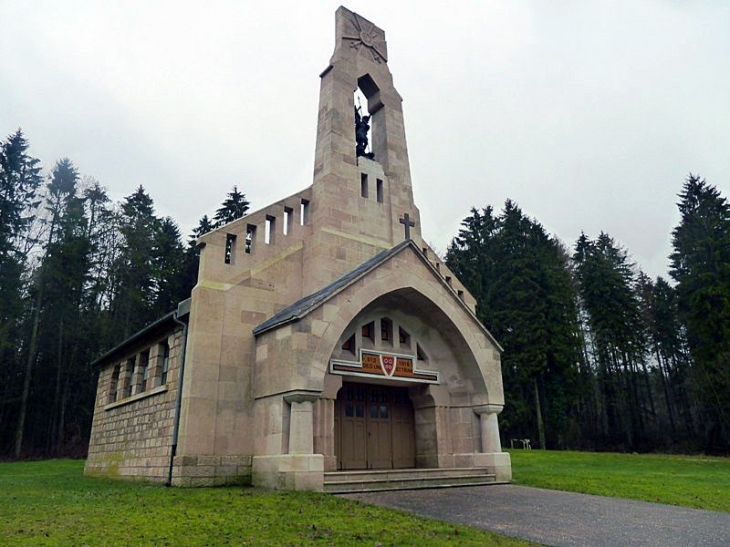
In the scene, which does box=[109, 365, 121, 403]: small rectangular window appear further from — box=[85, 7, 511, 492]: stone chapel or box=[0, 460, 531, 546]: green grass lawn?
box=[0, 460, 531, 546]: green grass lawn

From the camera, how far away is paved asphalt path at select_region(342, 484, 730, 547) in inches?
257

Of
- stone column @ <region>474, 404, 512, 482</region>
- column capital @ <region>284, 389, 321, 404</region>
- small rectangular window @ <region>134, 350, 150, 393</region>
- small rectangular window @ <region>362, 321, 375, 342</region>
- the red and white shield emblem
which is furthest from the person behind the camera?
Answer: small rectangular window @ <region>134, 350, 150, 393</region>

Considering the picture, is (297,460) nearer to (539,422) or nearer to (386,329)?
(386,329)

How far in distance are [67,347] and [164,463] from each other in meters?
25.0

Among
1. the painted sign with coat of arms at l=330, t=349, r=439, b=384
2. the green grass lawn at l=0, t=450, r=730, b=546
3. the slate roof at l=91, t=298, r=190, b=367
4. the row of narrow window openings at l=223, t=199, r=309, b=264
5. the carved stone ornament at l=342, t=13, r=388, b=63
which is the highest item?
the carved stone ornament at l=342, t=13, r=388, b=63

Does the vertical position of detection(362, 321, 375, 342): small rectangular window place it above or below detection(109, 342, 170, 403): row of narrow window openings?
above

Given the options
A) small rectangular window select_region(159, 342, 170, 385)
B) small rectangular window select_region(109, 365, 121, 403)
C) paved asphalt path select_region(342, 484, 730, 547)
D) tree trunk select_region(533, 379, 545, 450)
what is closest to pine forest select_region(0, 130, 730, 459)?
tree trunk select_region(533, 379, 545, 450)

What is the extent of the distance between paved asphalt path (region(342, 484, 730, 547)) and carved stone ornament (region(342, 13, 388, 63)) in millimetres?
15441

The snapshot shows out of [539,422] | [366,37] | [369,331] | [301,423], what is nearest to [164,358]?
[301,423]

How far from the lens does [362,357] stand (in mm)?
13938

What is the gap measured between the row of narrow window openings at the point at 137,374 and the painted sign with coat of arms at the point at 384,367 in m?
4.89

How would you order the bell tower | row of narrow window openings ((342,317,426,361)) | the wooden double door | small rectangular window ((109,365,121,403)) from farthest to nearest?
small rectangular window ((109,365,121,403)) < the bell tower < the wooden double door < row of narrow window openings ((342,317,426,361))

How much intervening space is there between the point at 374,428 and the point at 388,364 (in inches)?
82.4

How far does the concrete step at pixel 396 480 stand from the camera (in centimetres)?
1103
